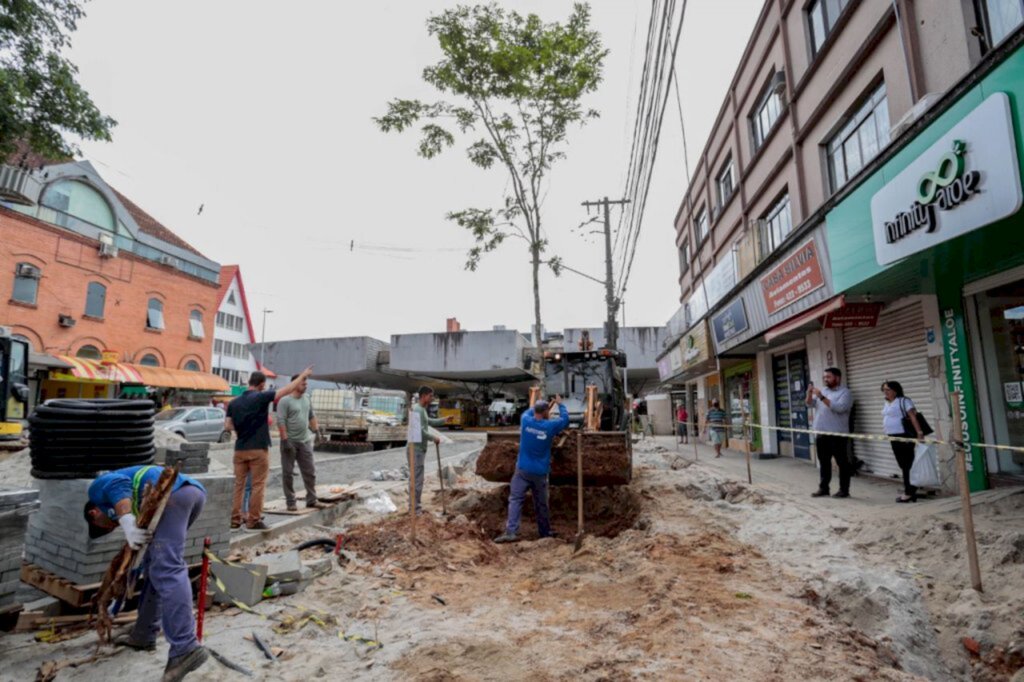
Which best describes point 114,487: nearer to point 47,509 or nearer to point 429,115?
point 47,509

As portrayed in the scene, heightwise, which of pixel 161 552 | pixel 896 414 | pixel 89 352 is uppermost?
pixel 89 352

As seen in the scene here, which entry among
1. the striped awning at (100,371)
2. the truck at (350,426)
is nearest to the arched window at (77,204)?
the striped awning at (100,371)

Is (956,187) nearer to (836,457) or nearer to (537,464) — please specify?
(836,457)

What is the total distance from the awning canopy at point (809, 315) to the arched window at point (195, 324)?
1126 inches

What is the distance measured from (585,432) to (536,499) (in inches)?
53.9

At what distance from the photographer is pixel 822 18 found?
10.8 m

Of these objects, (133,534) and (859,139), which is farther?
(859,139)

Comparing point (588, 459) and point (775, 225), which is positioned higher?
point (775, 225)

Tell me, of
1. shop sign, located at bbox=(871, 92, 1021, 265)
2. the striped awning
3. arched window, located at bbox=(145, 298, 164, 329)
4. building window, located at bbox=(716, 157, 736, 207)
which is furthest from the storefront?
arched window, located at bbox=(145, 298, 164, 329)

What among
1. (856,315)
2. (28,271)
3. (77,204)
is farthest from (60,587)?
(77,204)

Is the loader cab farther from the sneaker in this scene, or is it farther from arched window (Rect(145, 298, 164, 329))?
arched window (Rect(145, 298, 164, 329))

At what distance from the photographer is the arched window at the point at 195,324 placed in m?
28.5

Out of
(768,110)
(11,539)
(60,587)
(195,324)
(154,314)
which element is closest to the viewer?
(11,539)

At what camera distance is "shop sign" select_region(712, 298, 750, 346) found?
1270 cm
